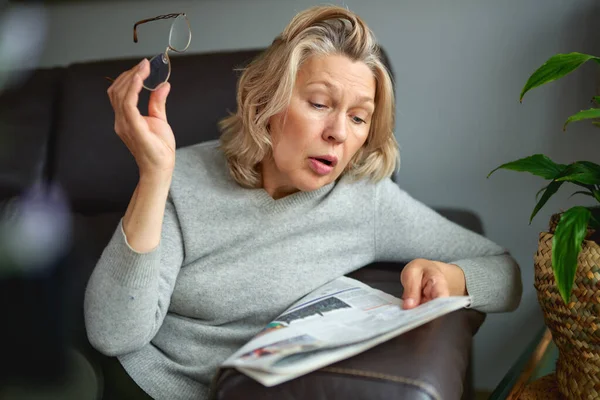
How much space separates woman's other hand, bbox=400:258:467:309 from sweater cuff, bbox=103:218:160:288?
0.39 metres

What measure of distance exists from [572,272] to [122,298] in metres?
0.67

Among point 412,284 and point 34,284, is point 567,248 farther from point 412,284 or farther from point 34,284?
point 34,284

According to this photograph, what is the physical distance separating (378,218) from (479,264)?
0.21 meters

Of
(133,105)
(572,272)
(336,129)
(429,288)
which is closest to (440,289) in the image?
(429,288)

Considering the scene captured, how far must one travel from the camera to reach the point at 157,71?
0.90m

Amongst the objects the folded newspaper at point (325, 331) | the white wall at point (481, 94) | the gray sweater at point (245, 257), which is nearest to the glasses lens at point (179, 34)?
the gray sweater at point (245, 257)

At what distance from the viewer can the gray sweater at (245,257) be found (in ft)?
3.50

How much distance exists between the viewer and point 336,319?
0.91 metres

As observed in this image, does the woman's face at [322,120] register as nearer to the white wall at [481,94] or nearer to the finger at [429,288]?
the finger at [429,288]

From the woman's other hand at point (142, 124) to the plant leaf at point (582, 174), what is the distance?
617mm

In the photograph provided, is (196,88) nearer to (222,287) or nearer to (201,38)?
(201,38)

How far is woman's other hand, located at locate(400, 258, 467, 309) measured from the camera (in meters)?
0.99

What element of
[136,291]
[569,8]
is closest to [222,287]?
[136,291]

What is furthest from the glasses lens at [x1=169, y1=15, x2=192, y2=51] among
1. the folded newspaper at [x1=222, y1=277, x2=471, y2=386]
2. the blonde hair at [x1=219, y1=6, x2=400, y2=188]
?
the folded newspaper at [x1=222, y1=277, x2=471, y2=386]
